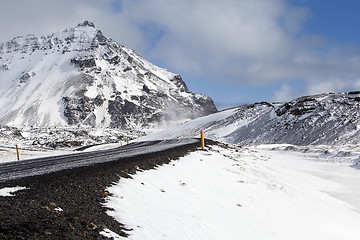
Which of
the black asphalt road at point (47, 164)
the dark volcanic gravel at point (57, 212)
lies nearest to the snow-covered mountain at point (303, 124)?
the black asphalt road at point (47, 164)

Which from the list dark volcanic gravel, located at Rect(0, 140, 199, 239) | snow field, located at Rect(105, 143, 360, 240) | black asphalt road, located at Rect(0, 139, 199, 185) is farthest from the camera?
black asphalt road, located at Rect(0, 139, 199, 185)

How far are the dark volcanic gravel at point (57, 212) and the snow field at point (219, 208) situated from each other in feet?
1.18

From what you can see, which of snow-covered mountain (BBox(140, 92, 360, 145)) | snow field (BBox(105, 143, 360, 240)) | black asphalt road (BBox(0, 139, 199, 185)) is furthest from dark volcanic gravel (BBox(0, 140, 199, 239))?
snow-covered mountain (BBox(140, 92, 360, 145))

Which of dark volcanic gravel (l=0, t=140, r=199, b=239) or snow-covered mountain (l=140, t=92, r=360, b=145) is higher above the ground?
snow-covered mountain (l=140, t=92, r=360, b=145)

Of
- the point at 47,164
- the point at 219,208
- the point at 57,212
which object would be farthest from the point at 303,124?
the point at 57,212

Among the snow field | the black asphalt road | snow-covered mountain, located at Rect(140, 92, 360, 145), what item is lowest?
the snow field

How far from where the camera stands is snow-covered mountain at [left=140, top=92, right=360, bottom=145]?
34.2 metres

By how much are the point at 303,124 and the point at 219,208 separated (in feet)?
120

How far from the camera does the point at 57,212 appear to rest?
4.42 m

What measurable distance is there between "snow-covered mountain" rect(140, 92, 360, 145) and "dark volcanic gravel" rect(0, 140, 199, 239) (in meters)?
32.6

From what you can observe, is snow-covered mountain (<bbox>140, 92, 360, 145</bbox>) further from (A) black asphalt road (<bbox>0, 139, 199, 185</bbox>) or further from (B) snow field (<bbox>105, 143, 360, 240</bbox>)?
(A) black asphalt road (<bbox>0, 139, 199, 185</bbox>)

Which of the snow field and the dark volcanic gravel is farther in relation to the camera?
the snow field

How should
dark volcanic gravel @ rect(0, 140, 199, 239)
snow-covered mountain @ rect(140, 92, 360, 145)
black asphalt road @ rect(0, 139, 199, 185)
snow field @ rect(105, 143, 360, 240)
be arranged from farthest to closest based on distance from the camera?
snow-covered mountain @ rect(140, 92, 360, 145)
black asphalt road @ rect(0, 139, 199, 185)
snow field @ rect(105, 143, 360, 240)
dark volcanic gravel @ rect(0, 140, 199, 239)

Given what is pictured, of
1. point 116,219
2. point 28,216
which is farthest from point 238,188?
point 28,216
